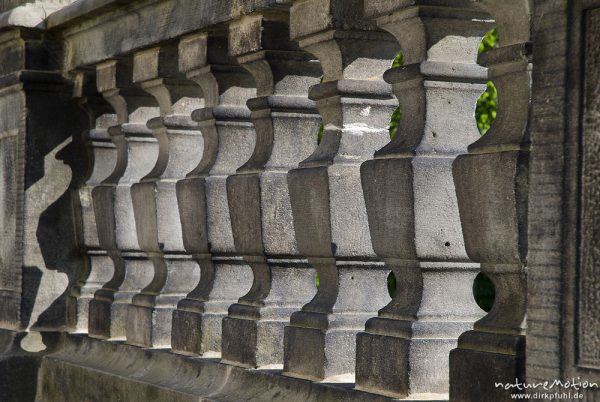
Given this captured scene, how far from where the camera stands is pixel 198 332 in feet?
19.6

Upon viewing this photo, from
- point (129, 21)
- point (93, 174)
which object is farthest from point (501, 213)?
point (93, 174)

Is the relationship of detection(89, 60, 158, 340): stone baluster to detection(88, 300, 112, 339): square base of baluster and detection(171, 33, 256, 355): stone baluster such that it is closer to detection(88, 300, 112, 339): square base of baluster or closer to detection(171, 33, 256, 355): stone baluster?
detection(88, 300, 112, 339): square base of baluster

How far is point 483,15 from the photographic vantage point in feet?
14.7

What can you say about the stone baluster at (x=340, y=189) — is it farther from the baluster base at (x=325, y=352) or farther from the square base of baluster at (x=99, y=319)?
the square base of baluster at (x=99, y=319)

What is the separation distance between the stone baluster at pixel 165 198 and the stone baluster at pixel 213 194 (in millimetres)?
359

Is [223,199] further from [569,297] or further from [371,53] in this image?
[569,297]

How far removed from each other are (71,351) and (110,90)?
4.50 ft

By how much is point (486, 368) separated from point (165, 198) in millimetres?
2815

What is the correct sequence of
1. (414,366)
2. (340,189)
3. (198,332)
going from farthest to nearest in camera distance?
(198,332) → (340,189) → (414,366)

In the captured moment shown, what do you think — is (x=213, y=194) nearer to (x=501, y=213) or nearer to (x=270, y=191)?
(x=270, y=191)

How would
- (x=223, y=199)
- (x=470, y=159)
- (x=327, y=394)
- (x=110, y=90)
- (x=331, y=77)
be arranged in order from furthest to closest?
(x=110, y=90)
(x=223, y=199)
(x=331, y=77)
(x=327, y=394)
(x=470, y=159)

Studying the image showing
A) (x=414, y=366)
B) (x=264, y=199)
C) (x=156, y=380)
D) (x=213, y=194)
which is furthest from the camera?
(x=156, y=380)

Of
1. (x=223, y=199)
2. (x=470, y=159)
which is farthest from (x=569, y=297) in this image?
(x=223, y=199)

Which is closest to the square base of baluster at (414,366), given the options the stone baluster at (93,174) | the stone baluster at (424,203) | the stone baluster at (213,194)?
the stone baluster at (424,203)
